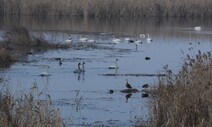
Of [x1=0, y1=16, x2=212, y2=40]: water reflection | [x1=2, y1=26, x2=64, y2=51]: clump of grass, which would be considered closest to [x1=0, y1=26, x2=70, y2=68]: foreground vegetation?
[x1=2, y1=26, x2=64, y2=51]: clump of grass

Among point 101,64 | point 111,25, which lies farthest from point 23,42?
point 111,25

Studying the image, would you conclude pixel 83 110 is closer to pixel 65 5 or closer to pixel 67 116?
pixel 67 116

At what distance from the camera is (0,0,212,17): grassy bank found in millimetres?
34188

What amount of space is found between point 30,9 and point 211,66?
2674cm

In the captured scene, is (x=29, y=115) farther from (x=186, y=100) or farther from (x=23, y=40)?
(x=23, y=40)

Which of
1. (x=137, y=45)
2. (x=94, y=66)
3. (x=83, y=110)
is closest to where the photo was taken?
(x=83, y=110)

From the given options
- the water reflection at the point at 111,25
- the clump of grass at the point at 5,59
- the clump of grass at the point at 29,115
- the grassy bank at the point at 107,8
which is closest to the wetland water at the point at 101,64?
the water reflection at the point at 111,25

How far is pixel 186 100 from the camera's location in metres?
6.91

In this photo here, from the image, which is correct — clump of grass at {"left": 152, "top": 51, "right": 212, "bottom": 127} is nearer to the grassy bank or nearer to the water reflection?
the water reflection

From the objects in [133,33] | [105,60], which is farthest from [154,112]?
[133,33]

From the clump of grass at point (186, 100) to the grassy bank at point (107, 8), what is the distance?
26.6 m

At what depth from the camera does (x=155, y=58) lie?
58.8ft

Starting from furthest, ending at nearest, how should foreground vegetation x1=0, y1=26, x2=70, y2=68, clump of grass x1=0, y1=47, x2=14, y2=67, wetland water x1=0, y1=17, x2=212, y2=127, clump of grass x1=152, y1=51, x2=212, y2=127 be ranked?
foreground vegetation x1=0, y1=26, x2=70, y2=68
clump of grass x1=0, y1=47, x2=14, y2=67
wetland water x1=0, y1=17, x2=212, y2=127
clump of grass x1=152, y1=51, x2=212, y2=127

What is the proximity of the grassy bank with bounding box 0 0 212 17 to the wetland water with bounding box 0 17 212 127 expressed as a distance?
1.39 metres
